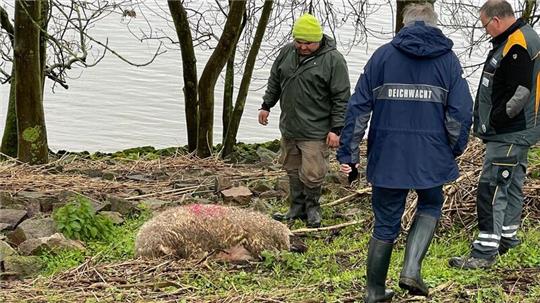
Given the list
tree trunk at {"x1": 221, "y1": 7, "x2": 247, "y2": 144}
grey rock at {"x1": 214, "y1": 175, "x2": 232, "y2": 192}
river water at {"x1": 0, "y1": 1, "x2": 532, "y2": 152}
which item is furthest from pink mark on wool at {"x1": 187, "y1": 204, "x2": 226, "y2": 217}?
river water at {"x1": 0, "y1": 1, "x2": 532, "y2": 152}

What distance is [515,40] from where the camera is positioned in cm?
571

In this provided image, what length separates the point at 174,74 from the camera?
20.8m

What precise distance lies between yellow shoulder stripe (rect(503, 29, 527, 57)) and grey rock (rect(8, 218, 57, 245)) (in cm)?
393

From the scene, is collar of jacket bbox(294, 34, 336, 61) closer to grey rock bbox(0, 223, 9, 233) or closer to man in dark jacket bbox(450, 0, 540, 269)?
man in dark jacket bbox(450, 0, 540, 269)

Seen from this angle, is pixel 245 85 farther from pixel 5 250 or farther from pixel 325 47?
pixel 5 250

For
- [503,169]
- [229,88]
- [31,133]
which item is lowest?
[31,133]

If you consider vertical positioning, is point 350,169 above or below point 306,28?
below

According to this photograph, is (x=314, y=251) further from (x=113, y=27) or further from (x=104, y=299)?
(x=113, y=27)

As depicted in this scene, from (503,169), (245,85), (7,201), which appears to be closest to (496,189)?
(503,169)

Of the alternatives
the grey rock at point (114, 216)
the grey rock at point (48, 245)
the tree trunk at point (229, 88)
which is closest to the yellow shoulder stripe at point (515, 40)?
the grey rock at point (48, 245)

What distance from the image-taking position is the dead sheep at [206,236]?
628cm

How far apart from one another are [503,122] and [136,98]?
14475 millimetres

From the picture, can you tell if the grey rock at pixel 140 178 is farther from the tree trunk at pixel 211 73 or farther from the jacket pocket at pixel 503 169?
the jacket pocket at pixel 503 169

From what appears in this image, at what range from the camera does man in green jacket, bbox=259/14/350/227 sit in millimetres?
7242
